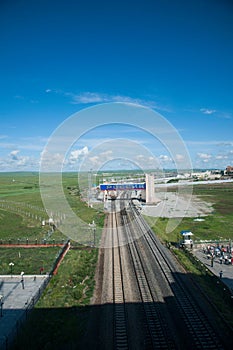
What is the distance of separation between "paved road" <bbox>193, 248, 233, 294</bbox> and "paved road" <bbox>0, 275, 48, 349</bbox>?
8602 millimetres

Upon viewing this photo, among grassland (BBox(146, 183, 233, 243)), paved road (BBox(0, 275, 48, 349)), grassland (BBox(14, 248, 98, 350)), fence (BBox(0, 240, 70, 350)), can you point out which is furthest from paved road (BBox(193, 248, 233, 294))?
paved road (BBox(0, 275, 48, 349))

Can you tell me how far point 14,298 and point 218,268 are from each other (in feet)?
34.0

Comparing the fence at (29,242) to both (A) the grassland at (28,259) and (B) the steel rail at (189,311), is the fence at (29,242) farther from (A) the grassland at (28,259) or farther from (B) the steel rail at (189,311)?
(B) the steel rail at (189,311)

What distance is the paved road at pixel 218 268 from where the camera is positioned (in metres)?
13.3

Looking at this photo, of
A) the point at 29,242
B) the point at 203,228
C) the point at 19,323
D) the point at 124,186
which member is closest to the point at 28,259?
the point at 29,242

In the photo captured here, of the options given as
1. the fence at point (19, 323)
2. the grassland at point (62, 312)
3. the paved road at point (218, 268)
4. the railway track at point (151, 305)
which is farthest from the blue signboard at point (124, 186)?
the fence at point (19, 323)

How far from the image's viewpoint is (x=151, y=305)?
1077 centimetres

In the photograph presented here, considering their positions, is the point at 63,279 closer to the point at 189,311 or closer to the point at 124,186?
the point at 189,311

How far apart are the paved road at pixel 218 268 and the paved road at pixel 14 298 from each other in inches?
339

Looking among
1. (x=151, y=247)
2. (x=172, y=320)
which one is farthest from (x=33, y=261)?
(x=172, y=320)

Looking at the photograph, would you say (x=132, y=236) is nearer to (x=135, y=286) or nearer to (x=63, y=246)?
(x=63, y=246)

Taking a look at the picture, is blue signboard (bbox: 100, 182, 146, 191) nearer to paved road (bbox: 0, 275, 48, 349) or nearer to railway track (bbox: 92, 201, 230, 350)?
railway track (bbox: 92, 201, 230, 350)

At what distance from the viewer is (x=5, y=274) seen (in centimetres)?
1394

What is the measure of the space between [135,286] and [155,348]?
14.3ft
